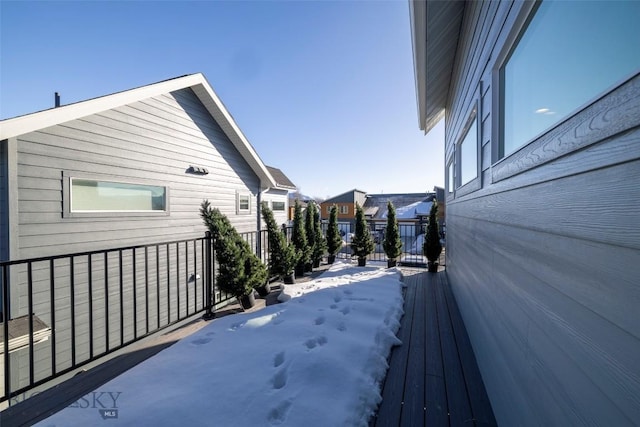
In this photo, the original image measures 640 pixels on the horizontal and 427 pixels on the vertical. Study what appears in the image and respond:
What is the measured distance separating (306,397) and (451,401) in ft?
3.42

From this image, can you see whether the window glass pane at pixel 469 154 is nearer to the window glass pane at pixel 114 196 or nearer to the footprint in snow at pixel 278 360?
the footprint in snow at pixel 278 360

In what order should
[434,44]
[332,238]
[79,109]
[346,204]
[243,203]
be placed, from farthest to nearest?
[346,204] < [243,203] < [332,238] < [79,109] < [434,44]

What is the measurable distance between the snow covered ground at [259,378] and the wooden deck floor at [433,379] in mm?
118

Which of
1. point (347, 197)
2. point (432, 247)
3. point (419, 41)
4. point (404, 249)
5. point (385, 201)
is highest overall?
point (419, 41)

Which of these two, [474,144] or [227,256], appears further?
[227,256]

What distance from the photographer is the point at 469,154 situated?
3.11m

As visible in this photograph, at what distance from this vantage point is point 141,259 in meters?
4.78

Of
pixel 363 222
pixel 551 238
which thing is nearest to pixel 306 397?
pixel 551 238

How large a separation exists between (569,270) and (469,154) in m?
2.60

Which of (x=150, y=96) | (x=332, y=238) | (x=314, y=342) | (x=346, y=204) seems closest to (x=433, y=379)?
(x=314, y=342)

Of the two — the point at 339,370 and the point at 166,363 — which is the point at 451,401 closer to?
the point at 339,370

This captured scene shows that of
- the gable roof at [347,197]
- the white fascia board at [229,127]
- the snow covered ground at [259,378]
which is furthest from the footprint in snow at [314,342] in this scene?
the gable roof at [347,197]

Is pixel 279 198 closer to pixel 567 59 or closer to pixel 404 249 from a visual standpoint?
pixel 404 249

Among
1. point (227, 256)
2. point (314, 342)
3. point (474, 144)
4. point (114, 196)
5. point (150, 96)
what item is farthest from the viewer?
point (150, 96)
